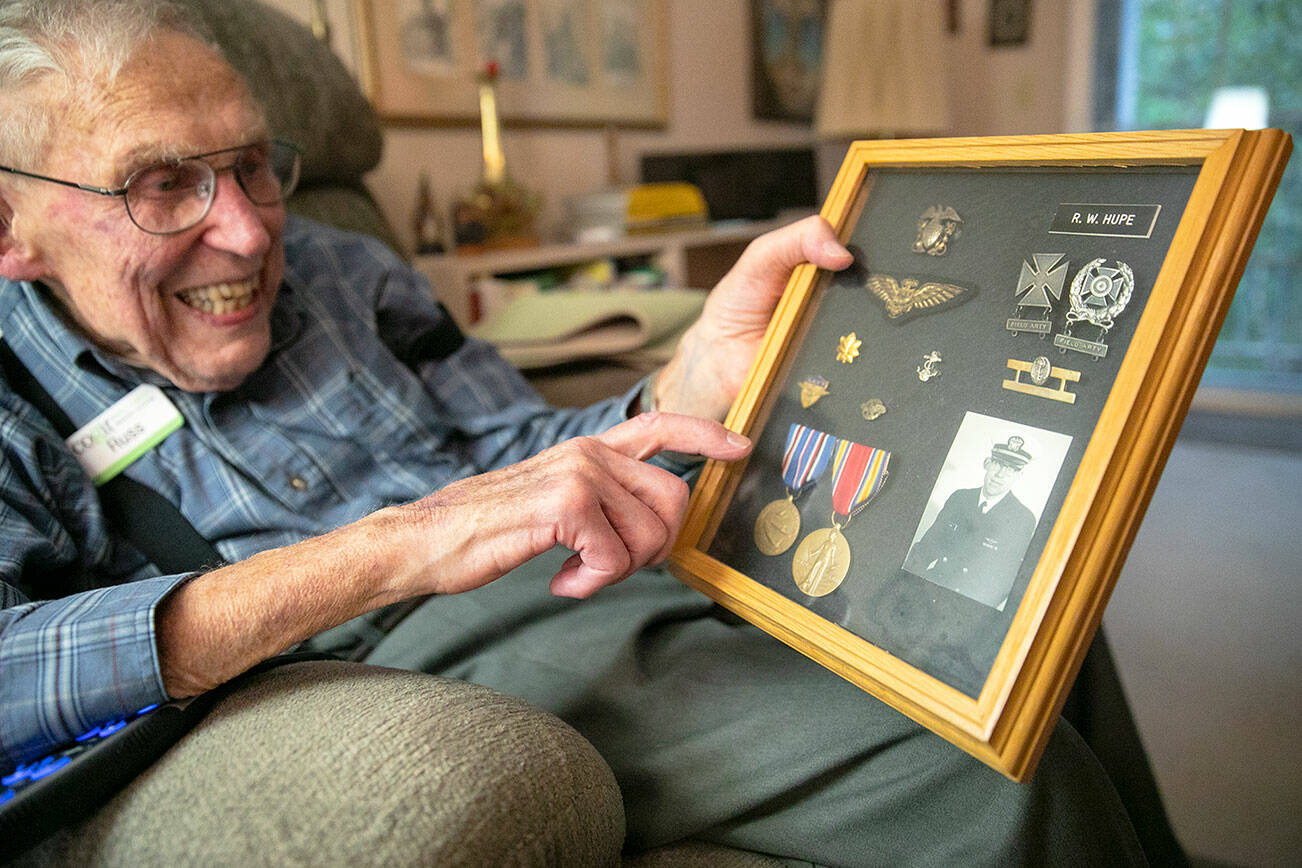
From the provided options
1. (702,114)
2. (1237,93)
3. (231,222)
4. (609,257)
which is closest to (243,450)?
(231,222)

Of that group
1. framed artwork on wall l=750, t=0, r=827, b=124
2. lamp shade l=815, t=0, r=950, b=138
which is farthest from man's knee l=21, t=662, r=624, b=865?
framed artwork on wall l=750, t=0, r=827, b=124

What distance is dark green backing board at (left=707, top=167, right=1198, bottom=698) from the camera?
1.78 ft

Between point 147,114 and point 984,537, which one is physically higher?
point 147,114

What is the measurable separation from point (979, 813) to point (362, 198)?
1523 mm

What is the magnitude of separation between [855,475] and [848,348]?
121 mm

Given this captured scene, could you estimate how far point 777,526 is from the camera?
70 centimetres

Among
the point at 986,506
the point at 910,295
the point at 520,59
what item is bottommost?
the point at 986,506

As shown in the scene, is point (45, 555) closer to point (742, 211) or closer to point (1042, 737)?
point (1042, 737)

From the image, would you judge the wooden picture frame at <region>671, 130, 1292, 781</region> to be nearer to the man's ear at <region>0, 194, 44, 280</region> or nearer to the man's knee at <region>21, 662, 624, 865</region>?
the man's knee at <region>21, 662, 624, 865</region>

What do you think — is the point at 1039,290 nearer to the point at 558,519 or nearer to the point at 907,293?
the point at 907,293

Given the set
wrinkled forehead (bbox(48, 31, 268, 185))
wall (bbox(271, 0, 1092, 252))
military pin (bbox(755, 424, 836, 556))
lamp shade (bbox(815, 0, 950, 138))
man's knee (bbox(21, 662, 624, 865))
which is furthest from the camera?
lamp shade (bbox(815, 0, 950, 138))

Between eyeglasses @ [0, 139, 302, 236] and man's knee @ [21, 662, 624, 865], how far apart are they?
1.65 feet

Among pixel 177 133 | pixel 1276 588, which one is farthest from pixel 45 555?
pixel 1276 588

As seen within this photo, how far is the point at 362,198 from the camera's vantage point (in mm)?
1685
